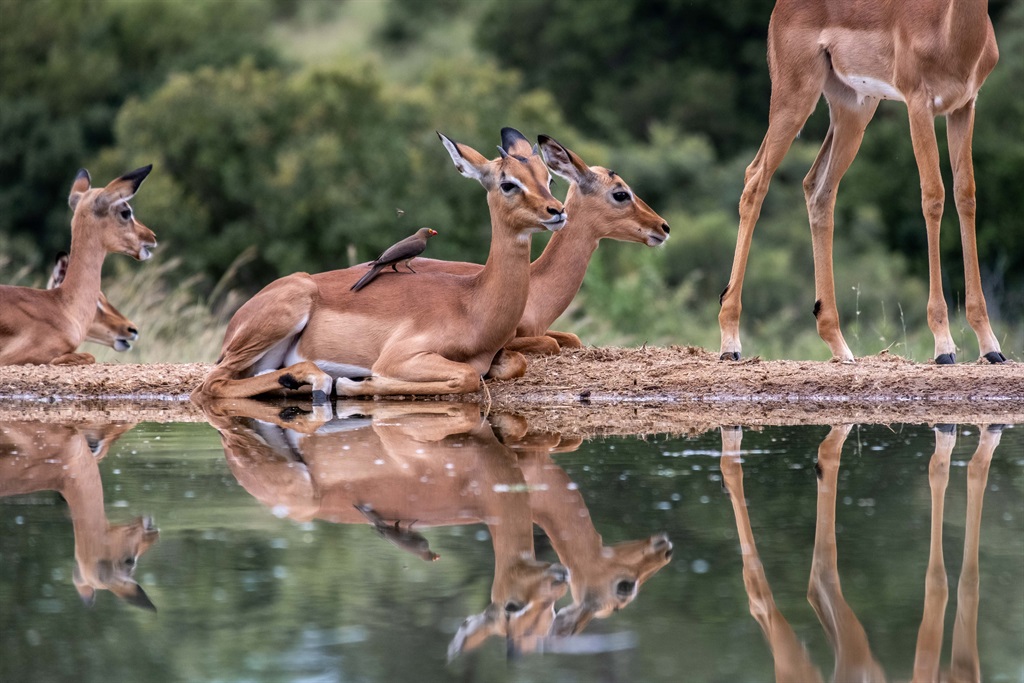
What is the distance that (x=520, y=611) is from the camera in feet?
12.9

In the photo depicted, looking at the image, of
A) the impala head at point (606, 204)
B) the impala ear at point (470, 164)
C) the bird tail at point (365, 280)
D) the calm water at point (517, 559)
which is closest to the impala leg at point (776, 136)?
the impala head at point (606, 204)

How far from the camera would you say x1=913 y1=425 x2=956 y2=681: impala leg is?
3.45 m

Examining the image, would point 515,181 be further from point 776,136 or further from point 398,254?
point 776,136

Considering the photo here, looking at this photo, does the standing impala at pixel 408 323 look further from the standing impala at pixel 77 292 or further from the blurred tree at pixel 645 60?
the blurred tree at pixel 645 60

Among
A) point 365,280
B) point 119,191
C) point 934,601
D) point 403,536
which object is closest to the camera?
point 934,601

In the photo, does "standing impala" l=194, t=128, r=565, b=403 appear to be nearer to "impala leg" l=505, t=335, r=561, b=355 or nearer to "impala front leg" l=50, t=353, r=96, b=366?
"impala leg" l=505, t=335, r=561, b=355

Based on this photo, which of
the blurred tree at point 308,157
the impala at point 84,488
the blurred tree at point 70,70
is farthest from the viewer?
the blurred tree at point 70,70

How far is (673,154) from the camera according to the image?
105 ft

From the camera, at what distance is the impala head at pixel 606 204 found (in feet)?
30.8

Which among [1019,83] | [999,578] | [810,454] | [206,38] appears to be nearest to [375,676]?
[999,578]

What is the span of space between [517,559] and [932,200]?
199 inches

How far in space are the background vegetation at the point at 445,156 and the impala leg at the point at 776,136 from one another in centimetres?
375

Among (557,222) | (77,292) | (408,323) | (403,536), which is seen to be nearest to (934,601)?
(403,536)

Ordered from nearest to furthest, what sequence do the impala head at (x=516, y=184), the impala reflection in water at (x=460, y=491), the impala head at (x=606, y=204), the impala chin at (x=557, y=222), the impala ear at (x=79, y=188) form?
1. the impala reflection in water at (x=460, y=491)
2. the impala chin at (x=557, y=222)
3. the impala head at (x=516, y=184)
4. the impala head at (x=606, y=204)
5. the impala ear at (x=79, y=188)
